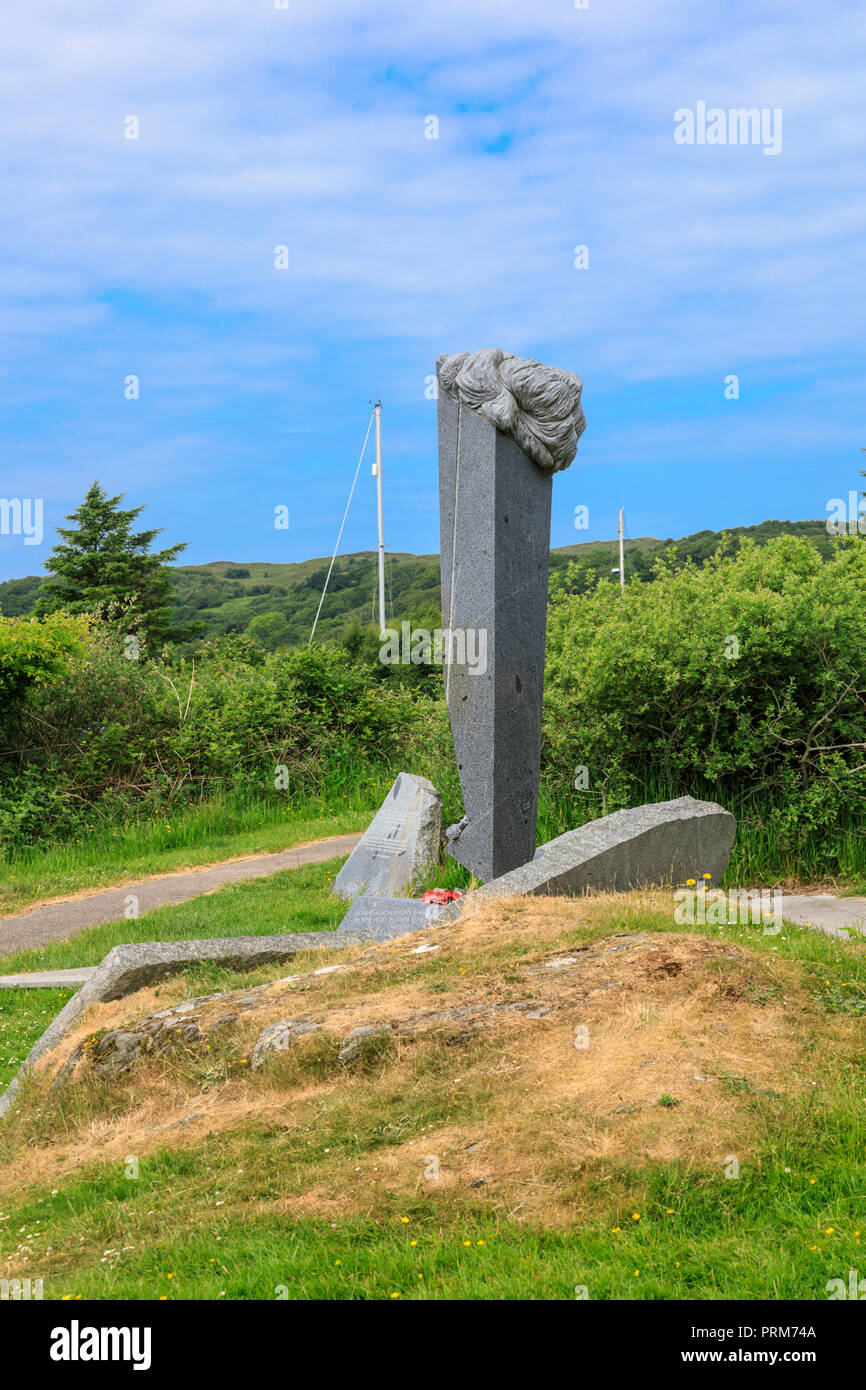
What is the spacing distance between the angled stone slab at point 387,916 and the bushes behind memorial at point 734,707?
281 cm

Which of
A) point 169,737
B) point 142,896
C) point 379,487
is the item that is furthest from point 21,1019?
point 379,487

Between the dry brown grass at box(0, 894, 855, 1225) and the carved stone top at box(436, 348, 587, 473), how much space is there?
3.73m

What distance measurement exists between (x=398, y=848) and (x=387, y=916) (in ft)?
4.58

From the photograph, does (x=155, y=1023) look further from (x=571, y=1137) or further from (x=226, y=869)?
(x=226, y=869)

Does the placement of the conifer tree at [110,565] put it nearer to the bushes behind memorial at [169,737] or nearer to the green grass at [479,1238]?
the bushes behind memorial at [169,737]

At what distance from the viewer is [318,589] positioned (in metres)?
51.0

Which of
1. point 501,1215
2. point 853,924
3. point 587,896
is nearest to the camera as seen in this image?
point 501,1215

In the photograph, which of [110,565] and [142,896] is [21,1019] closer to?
[142,896]

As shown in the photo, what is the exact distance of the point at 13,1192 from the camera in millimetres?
4332

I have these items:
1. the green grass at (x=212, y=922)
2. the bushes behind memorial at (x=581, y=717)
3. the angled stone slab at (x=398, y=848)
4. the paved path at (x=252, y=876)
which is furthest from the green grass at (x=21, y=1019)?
the bushes behind memorial at (x=581, y=717)

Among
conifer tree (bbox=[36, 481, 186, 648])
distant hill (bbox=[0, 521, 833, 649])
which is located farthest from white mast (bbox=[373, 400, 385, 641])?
conifer tree (bbox=[36, 481, 186, 648])

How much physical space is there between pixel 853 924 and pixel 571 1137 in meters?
4.10
